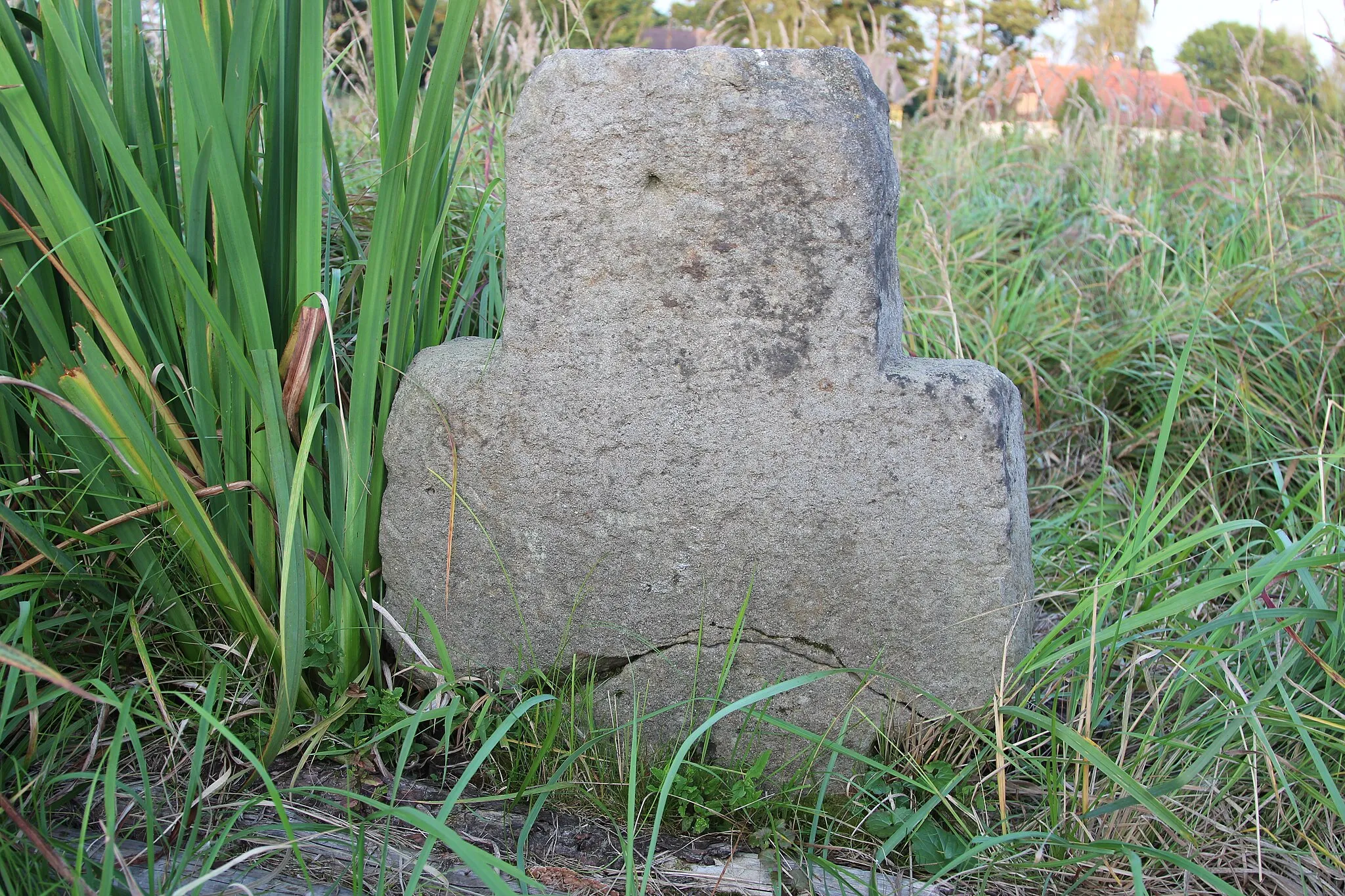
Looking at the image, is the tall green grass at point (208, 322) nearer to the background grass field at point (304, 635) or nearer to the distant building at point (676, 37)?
the background grass field at point (304, 635)

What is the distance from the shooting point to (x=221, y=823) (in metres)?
1.25

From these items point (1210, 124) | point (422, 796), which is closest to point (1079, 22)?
point (1210, 124)

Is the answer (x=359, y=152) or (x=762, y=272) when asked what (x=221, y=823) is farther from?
(x=359, y=152)

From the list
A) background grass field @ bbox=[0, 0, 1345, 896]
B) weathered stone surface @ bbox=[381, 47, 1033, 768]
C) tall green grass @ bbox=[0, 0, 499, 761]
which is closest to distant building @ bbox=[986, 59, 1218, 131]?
background grass field @ bbox=[0, 0, 1345, 896]

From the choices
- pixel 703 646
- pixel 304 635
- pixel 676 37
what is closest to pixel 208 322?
pixel 304 635

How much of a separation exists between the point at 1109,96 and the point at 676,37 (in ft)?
6.12

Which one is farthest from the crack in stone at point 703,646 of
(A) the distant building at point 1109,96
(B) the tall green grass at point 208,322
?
(A) the distant building at point 1109,96

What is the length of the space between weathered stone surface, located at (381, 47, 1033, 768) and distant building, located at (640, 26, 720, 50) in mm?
1000

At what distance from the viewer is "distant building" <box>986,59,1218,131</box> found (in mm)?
4023

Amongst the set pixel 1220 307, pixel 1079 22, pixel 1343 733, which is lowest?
pixel 1343 733

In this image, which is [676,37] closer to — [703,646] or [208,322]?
[208,322]

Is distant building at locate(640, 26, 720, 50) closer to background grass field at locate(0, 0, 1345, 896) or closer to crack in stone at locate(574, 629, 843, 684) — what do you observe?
background grass field at locate(0, 0, 1345, 896)

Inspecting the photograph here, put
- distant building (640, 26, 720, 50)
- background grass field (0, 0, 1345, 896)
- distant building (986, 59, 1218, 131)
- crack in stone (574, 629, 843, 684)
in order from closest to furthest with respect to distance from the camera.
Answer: background grass field (0, 0, 1345, 896) < crack in stone (574, 629, 843, 684) < distant building (640, 26, 720, 50) < distant building (986, 59, 1218, 131)

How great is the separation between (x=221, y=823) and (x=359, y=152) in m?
1.74
